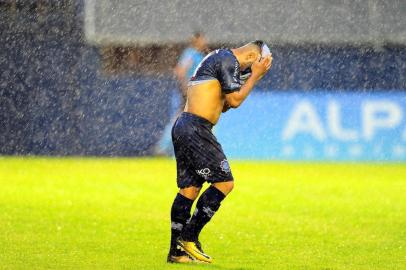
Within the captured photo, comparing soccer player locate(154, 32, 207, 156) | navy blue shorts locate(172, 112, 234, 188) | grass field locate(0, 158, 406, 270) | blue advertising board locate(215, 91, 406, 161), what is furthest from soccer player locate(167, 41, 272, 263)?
blue advertising board locate(215, 91, 406, 161)

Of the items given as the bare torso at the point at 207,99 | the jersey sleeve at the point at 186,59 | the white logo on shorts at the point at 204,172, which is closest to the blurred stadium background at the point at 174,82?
the jersey sleeve at the point at 186,59

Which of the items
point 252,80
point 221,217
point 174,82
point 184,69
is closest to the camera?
point 252,80

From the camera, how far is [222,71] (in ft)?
30.6

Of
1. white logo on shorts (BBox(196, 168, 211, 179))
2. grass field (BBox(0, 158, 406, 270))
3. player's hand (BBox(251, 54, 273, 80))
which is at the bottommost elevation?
grass field (BBox(0, 158, 406, 270))

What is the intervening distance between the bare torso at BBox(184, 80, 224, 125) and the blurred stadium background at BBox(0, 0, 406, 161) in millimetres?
12938

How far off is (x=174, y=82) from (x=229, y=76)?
46.1 feet

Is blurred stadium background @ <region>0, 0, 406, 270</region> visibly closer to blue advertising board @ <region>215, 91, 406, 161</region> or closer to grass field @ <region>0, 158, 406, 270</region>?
blue advertising board @ <region>215, 91, 406, 161</region>

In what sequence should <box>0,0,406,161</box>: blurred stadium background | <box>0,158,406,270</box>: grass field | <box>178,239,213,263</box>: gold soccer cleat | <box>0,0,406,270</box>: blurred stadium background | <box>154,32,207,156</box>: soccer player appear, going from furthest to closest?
<box>0,0,406,161</box>: blurred stadium background
<box>154,32,207,156</box>: soccer player
<box>0,0,406,270</box>: blurred stadium background
<box>0,158,406,270</box>: grass field
<box>178,239,213,263</box>: gold soccer cleat

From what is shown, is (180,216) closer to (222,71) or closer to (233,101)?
(233,101)

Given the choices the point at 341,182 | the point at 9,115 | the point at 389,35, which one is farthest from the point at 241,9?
the point at 341,182

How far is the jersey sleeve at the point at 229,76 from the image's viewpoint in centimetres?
930

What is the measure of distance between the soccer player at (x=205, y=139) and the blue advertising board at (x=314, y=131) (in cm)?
1292

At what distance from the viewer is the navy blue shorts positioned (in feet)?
30.6

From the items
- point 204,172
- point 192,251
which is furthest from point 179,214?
point 204,172
